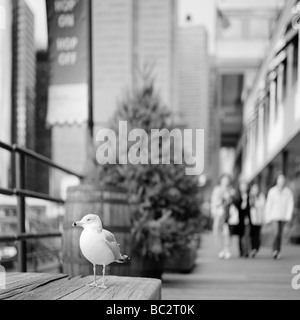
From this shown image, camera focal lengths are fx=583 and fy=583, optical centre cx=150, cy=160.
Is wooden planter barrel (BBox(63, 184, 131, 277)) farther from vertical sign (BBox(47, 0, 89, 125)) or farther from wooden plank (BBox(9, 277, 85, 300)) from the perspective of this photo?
vertical sign (BBox(47, 0, 89, 125))

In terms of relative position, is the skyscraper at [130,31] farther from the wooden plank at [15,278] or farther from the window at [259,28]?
the wooden plank at [15,278]

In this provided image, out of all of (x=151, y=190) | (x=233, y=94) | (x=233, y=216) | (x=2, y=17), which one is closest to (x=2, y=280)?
(x=2, y=17)

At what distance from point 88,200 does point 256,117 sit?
2.35 feet

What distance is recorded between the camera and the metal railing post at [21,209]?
9.23 ft

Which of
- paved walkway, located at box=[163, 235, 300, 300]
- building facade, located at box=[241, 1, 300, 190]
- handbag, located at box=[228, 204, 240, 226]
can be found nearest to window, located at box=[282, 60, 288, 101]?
building facade, located at box=[241, 1, 300, 190]

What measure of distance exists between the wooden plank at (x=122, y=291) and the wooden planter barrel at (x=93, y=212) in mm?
330

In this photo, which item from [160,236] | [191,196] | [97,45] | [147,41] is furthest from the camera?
[191,196]

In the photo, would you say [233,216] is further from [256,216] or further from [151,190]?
[151,190]

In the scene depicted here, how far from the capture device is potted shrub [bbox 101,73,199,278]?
303cm

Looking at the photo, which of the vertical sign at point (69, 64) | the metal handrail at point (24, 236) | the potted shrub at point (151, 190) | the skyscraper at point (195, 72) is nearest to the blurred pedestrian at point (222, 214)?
the potted shrub at point (151, 190)

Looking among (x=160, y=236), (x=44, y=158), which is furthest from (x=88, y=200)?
(x=160, y=236)

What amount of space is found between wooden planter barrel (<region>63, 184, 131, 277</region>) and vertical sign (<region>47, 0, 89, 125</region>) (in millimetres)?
887

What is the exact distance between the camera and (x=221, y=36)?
1.92 m
